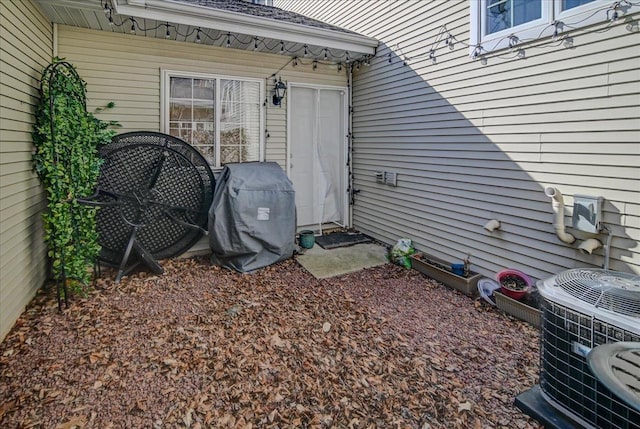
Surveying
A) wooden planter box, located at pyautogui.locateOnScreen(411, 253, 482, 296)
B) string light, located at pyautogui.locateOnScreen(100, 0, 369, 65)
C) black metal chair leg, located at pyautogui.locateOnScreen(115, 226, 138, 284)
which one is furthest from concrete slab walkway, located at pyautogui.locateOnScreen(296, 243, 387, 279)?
string light, located at pyautogui.locateOnScreen(100, 0, 369, 65)

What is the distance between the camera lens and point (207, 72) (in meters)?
4.83

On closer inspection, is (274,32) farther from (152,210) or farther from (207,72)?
(152,210)

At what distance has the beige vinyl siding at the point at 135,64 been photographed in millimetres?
4168

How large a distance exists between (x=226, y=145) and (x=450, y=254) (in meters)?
3.37

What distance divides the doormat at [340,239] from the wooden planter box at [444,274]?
3.72 ft

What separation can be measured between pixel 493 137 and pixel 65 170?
4.21 meters

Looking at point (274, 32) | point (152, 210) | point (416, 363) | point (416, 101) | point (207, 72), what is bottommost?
point (416, 363)

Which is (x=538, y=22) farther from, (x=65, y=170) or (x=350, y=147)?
(x=65, y=170)

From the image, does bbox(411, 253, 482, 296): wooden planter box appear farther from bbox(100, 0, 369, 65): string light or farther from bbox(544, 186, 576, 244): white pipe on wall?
bbox(100, 0, 369, 65): string light

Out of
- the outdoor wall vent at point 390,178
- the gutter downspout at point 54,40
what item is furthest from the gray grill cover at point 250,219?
the gutter downspout at point 54,40

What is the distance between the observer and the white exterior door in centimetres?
569

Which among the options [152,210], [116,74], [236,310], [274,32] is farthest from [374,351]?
[116,74]

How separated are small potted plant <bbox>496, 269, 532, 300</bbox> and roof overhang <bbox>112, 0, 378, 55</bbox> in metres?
3.68

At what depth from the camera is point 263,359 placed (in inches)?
102
